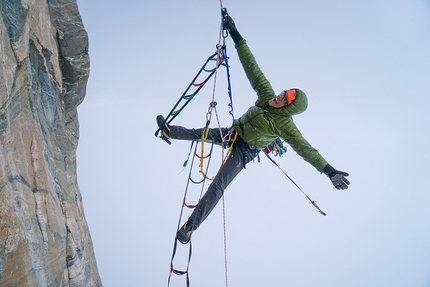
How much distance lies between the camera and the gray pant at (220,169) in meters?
4.29

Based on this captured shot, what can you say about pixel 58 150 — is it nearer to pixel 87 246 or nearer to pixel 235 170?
pixel 87 246

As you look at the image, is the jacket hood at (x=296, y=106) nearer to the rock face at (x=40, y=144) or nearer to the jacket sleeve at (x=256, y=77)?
the jacket sleeve at (x=256, y=77)

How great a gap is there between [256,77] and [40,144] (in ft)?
10.6

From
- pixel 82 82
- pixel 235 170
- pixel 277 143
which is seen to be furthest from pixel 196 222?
pixel 82 82

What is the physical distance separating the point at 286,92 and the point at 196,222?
2.15 m

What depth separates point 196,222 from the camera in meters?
4.20

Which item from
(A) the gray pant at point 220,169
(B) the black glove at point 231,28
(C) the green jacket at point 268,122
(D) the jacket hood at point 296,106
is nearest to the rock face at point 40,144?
(A) the gray pant at point 220,169

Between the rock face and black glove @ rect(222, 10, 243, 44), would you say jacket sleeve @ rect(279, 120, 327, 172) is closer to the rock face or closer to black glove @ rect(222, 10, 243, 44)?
black glove @ rect(222, 10, 243, 44)

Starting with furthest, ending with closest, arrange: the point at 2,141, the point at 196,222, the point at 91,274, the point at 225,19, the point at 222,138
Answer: the point at 91,274, the point at 225,19, the point at 222,138, the point at 196,222, the point at 2,141

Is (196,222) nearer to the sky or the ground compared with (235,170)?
nearer to the ground

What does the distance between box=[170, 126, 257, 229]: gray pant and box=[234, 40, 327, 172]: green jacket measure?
0.65ft

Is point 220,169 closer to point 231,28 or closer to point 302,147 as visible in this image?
point 302,147

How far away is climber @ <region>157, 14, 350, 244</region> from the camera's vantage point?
4.19m

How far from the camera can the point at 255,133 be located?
15.2 feet
